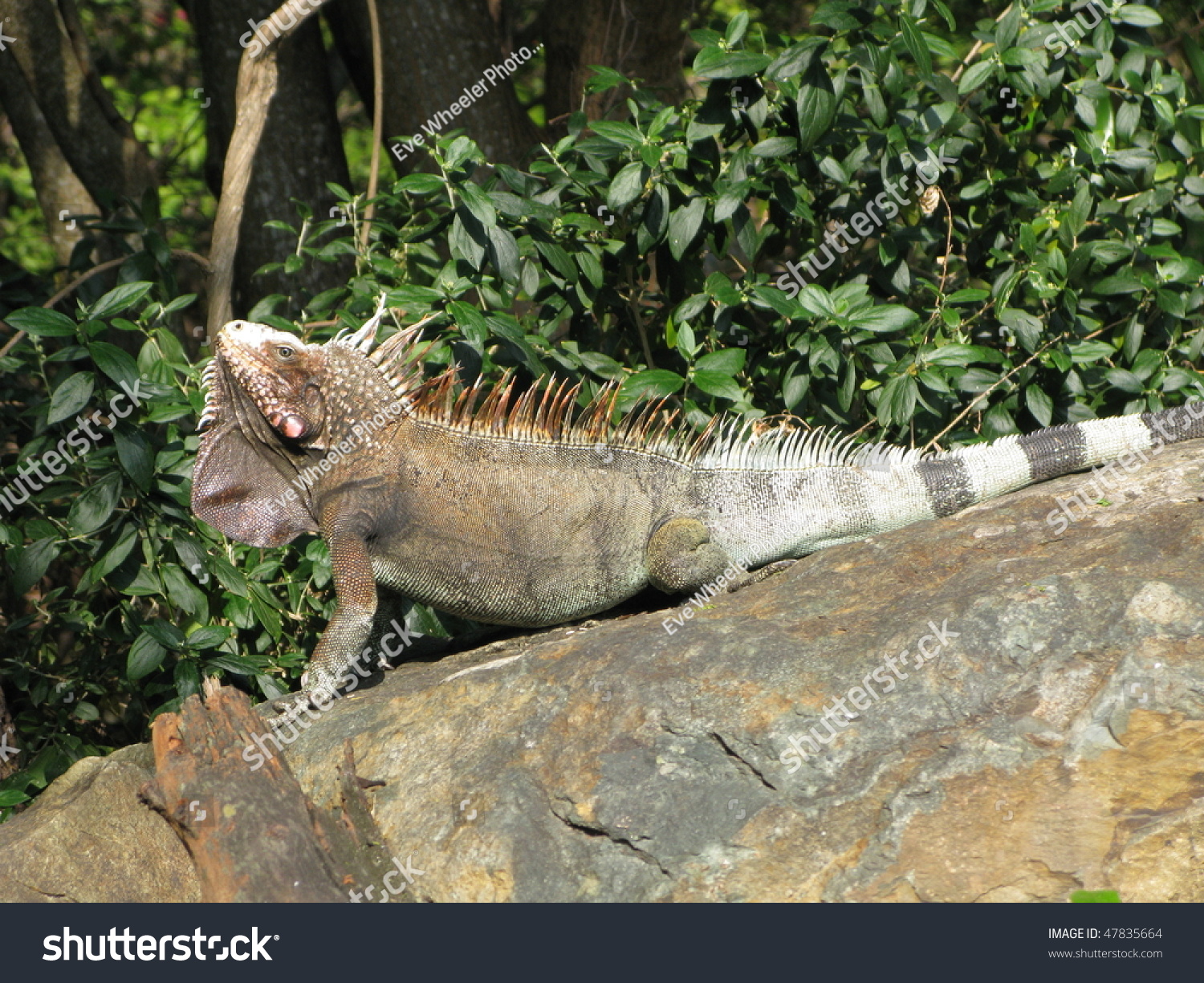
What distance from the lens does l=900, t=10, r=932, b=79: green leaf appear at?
17.6ft

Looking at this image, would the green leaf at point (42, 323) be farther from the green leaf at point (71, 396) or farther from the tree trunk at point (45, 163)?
the tree trunk at point (45, 163)

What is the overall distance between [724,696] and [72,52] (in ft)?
19.6

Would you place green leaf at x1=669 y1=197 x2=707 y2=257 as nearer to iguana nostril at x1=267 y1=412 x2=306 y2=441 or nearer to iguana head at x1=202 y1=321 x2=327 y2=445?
iguana head at x1=202 y1=321 x2=327 y2=445

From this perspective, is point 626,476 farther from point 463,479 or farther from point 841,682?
point 841,682

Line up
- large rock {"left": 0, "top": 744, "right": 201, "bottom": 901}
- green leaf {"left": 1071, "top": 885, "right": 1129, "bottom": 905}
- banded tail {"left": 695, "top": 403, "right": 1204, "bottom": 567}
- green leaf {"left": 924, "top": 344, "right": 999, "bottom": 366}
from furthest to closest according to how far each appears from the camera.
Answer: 1. green leaf {"left": 924, "top": 344, "right": 999, "bottom": 366}
2. banded tail {"left": 695, "top": 403, "right": 1204, "bottom": 567}
3. large rock {"left": 0, "top": 744, "right": 201, "bottom": 901}
4. green leaf {"left": 1071, "top": 885, "right": 1129, "bottom": 905}

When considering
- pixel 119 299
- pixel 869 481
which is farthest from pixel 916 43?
pixel 119 299

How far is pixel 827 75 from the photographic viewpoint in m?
5.65

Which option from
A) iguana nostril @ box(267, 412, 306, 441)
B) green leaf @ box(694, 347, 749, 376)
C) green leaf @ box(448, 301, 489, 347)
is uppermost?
green leaf @ box(448, 301, 489, 347)

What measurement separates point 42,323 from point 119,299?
0.33m

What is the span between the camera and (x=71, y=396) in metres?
5.09

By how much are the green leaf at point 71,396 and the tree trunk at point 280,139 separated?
2466 millimetres

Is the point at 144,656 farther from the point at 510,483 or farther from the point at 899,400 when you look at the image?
the point at 899,400

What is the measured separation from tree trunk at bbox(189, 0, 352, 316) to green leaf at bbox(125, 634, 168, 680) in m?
2.94

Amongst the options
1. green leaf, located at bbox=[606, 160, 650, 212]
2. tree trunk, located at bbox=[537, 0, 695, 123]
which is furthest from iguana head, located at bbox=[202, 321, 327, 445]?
tree trunk, located at bbox=[537, 0, 695, 123]
